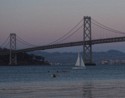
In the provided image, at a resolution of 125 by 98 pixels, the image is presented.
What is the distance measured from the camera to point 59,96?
2808 cm

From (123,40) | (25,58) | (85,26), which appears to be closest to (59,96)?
(123,40)

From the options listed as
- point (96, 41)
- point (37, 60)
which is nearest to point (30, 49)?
point (96, 41)

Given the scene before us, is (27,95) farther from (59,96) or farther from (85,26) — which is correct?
(85,26)

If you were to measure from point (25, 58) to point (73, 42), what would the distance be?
48.3m

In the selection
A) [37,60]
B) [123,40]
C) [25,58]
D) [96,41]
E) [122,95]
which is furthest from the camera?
[37,60]

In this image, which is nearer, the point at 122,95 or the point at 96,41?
the point at 122,95

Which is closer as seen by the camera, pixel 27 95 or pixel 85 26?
pixel 27 95

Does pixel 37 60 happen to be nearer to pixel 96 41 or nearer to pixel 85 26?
pixel 85 26

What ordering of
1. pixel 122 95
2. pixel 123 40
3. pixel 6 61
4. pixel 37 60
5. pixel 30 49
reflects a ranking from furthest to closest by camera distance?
1. pixel 37 60
2. pixel 6 61
3. pixel 30 49
4. pixel 123 40
5. pixel 122 95

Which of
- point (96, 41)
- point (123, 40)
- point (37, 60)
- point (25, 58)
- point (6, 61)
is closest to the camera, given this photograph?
point (123, 40)

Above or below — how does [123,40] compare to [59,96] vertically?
above

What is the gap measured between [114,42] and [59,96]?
190 feet

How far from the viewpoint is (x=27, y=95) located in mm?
29109

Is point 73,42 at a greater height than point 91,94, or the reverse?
point 73,42
